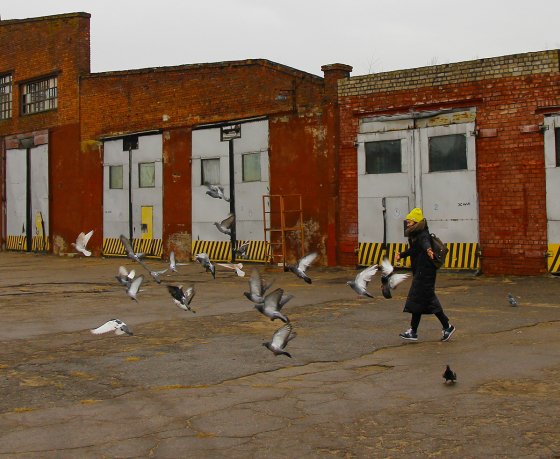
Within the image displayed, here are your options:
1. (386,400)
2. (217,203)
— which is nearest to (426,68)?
(217,203)

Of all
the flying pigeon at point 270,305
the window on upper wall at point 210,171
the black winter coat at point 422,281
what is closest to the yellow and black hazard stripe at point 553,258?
the black winter coat at point 422,281

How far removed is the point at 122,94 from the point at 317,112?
314 inches

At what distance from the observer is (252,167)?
2069cm

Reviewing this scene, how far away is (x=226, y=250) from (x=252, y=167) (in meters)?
2.60

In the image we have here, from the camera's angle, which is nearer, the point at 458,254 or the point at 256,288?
the point at 256,288

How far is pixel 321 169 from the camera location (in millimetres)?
19109

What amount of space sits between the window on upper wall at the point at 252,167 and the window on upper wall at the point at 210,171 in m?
1.09

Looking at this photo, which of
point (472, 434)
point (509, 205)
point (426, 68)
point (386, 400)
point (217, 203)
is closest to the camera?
point (472, 434)

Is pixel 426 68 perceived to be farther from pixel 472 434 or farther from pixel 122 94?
pixel 472 434

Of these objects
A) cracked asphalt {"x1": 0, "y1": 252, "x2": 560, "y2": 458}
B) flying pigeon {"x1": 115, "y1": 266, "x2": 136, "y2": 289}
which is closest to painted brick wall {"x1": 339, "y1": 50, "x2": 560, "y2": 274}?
cracked asphalt {"x1": 0, "y1": 252, "x2": 560, "y2": 458}

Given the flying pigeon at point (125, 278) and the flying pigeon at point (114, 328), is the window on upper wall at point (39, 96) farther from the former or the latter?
the flying pigeon at point (114, 328)

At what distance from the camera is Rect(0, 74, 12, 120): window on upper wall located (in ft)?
93.8

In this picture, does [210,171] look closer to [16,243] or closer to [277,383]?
[16,243]

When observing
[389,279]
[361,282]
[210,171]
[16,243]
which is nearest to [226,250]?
[210,171]
